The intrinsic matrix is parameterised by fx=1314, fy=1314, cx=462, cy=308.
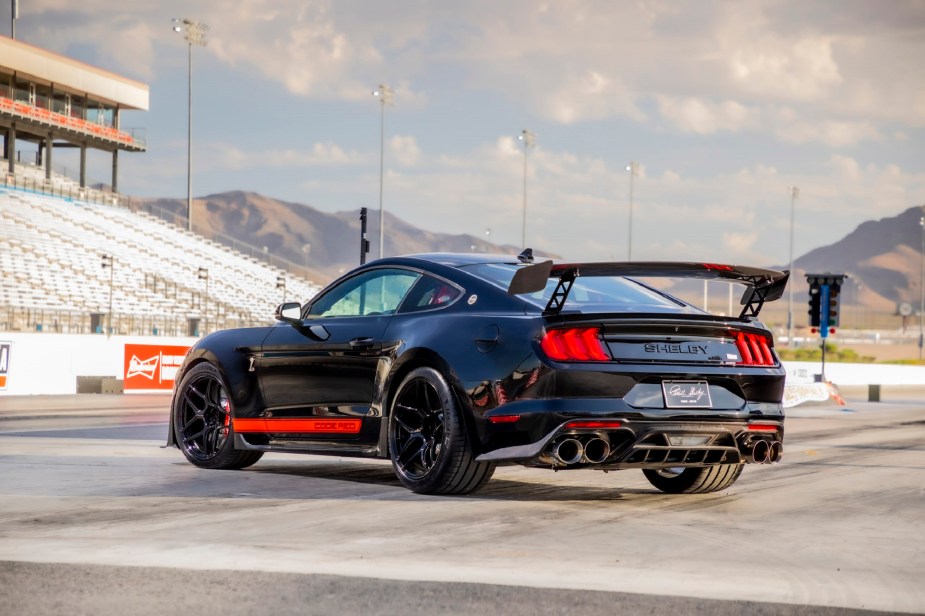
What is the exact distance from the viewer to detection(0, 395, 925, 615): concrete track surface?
4887 millimetres

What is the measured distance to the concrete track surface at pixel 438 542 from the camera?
4.89 meters

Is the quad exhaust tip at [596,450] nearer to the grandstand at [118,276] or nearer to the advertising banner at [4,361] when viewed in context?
the advertising banner at [4,361]

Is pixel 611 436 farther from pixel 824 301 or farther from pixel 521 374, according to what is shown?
pixel 824 301

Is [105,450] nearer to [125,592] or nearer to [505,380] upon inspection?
[505,380]

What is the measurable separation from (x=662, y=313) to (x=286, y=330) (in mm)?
2912

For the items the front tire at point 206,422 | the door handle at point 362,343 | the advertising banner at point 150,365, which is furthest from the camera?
the advertising banner at point 150,365

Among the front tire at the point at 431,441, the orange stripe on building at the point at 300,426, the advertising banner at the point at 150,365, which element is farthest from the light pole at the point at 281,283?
the front tire at the point at 431,441

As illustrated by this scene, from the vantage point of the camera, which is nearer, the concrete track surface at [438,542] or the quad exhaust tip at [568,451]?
the concrete track surface at [438,542]

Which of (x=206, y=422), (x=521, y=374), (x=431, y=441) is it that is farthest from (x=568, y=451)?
(x=206, y=422)

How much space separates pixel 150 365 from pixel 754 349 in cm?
2523

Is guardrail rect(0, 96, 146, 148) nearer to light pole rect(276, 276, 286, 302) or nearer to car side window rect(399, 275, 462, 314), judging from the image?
light pole rect(276, 276, 286, 302)

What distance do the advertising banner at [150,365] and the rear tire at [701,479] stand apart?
23.7 metres

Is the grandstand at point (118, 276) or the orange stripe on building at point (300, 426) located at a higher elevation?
the grandstand at point (118, 276)

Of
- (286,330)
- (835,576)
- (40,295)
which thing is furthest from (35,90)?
(835,576)
